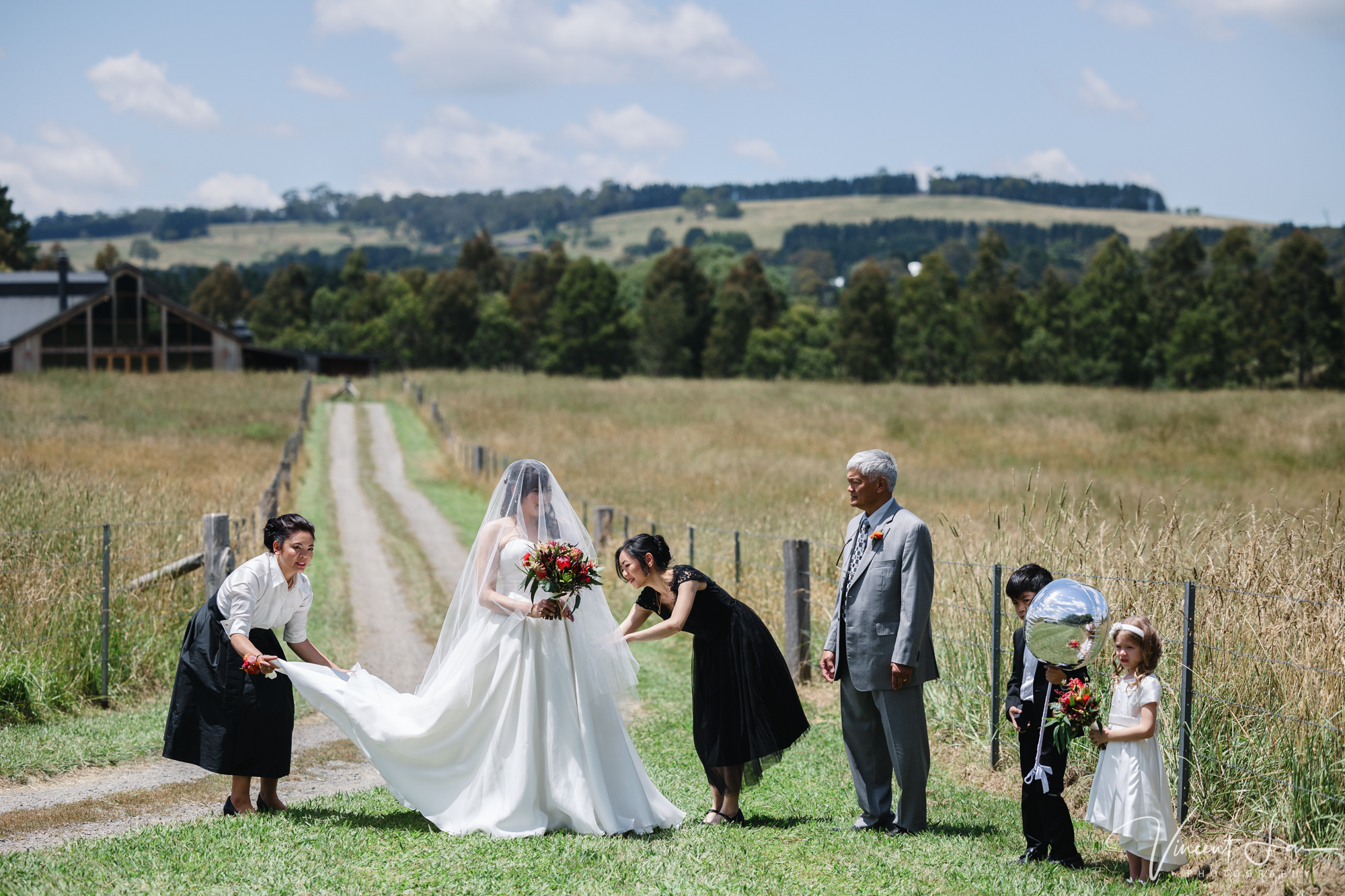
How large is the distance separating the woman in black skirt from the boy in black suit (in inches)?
153

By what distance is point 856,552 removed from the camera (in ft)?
19.8

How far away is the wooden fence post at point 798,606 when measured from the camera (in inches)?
379

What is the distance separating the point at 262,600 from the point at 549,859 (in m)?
2.20

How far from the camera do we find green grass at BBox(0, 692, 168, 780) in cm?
700

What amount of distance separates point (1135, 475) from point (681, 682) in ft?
63.8

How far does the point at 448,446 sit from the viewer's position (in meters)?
32.5

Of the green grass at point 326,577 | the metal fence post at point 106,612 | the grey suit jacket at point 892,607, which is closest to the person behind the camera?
the grey suit jacket at point 892,607

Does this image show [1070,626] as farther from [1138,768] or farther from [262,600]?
[262,600]

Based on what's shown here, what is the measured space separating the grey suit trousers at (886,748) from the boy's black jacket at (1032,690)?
1.66 ft

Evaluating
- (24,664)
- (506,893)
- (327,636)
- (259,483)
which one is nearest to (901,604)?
(506,893)

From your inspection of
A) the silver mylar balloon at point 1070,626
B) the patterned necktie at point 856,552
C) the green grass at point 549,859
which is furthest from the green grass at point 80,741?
the silver mylar balloon at point 1070,626

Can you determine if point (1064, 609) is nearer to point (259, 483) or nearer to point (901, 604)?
point (901, 604)

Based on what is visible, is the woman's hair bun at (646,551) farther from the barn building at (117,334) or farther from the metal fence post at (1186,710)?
the barn building at (117,334)

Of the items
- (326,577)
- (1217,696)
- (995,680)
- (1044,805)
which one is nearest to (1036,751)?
(1044,805)
